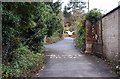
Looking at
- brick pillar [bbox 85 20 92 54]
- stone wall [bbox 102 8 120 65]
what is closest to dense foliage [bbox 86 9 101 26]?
brick pillar [bbox 85 20 92 54]

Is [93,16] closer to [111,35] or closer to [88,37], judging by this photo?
[88,37]

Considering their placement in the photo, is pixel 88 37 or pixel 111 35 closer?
pixel 111 35

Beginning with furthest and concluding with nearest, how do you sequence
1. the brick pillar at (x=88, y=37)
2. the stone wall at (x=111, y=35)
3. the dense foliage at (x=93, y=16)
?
the brick pillar at (x=88, y=37)
the dense foliage at (x=93, y=16)
the stone wall at (x=111, y=35)

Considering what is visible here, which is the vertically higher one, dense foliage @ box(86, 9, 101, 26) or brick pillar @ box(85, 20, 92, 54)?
dense foliage @ box(86, 9, 101, 26)

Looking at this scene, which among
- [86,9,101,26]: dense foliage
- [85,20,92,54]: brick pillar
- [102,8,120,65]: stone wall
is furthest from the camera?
[85,20,92,54]: brick pillar

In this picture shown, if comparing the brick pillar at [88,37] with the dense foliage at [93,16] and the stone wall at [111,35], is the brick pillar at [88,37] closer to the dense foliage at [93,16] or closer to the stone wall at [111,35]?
the dense foliage at [93,16]

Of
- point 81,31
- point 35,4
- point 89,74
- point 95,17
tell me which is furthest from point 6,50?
point 81,31

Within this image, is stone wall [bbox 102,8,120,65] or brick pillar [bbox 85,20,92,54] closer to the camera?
stone wall [bbox 102,8,120,65]

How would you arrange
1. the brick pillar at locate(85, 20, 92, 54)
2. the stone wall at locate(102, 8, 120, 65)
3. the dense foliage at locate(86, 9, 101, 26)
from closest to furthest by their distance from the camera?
the stone wall at locate(102, 8, 120, 65)
the dense foliage at locate(86, 9, 101, 26)
the brick pillar at locate(85, 20, 92, 54)

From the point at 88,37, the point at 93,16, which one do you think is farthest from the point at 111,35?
the point at 88,37

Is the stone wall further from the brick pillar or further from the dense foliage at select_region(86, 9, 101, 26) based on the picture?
the brick pillar

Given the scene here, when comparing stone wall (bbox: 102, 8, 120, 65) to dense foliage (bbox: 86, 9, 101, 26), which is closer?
stone wall (bbox: 102, 8, 120, 65)

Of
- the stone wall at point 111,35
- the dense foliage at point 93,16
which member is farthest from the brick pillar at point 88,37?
the stone wall at point 111,35

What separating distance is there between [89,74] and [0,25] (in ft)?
13.2
